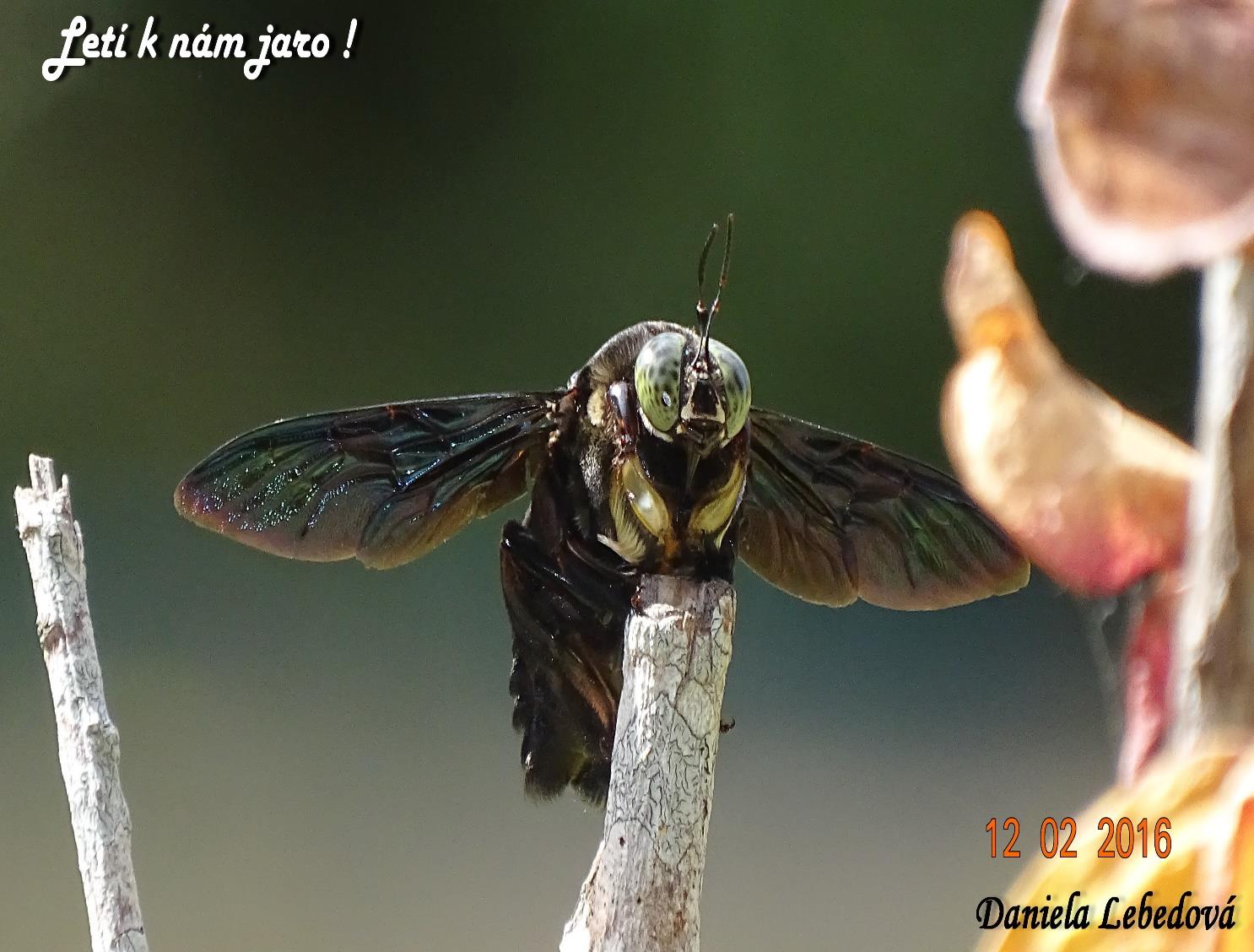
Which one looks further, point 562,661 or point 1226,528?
point 562,661

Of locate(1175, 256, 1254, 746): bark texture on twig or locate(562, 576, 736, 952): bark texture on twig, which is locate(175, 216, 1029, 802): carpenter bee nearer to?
locate(562, 576, 736, 952): bark texture on twig

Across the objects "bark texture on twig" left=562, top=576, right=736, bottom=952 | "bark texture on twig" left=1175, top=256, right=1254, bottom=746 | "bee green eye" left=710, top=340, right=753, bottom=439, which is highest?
"bee green eye" left=710, top=340, right=753, bottom=439

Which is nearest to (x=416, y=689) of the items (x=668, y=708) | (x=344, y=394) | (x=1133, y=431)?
(x=344, y=394)

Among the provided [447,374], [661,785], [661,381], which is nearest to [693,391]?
[661,381]

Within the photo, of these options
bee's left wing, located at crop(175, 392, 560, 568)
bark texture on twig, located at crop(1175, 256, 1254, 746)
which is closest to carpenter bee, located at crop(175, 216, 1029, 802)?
bee's left wing, located at crop(175, 392, 560, 568)

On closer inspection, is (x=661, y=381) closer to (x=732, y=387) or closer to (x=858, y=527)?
(x=732, y=387)

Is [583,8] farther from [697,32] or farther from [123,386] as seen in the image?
[123,386]

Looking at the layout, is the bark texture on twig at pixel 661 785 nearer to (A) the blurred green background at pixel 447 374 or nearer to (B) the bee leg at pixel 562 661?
(B) the bee leg at pixel 562 661
